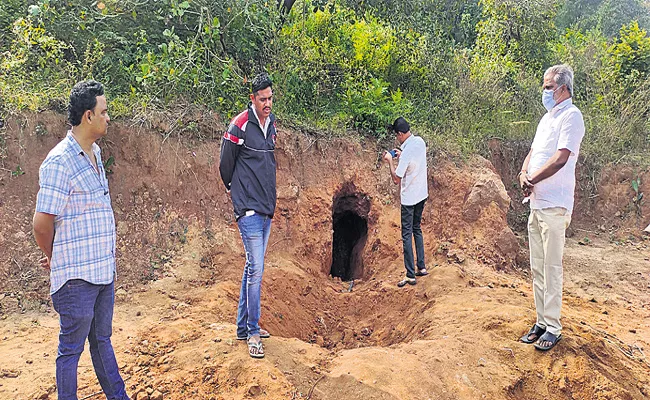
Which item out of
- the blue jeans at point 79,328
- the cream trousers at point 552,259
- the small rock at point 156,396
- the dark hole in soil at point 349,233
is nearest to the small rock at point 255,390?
the small rock at point 156,396

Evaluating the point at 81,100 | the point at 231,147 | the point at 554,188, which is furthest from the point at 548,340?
the point at 81,100

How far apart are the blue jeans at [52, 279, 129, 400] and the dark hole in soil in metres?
4.62

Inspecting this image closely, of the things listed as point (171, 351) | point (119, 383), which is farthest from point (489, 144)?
point (119, 383)

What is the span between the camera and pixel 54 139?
5770 mm

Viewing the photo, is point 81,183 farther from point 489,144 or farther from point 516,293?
point 489,144

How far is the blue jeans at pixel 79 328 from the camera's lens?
106 inches

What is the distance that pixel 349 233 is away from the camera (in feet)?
27.7

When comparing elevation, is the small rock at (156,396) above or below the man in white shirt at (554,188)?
below

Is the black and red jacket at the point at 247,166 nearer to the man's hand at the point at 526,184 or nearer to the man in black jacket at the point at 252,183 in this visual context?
the man in black jacket at the point at 252,183

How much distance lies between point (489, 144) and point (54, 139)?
7.52 metres

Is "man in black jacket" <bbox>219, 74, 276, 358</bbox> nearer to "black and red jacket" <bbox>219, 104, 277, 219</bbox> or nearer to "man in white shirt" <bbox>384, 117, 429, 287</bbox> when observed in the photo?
"black and red jacket" <bbox>219, 104, 277, 219</bbox>

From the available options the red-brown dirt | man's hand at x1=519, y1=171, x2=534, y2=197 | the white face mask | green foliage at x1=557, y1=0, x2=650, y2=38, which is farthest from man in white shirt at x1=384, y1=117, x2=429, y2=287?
green foliage at x1=557, y1=0, x2=650, y2=38

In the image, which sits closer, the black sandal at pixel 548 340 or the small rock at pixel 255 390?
the small rock at pixel 255 390

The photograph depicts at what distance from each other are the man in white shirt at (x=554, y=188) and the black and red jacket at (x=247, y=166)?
231 centimetres
